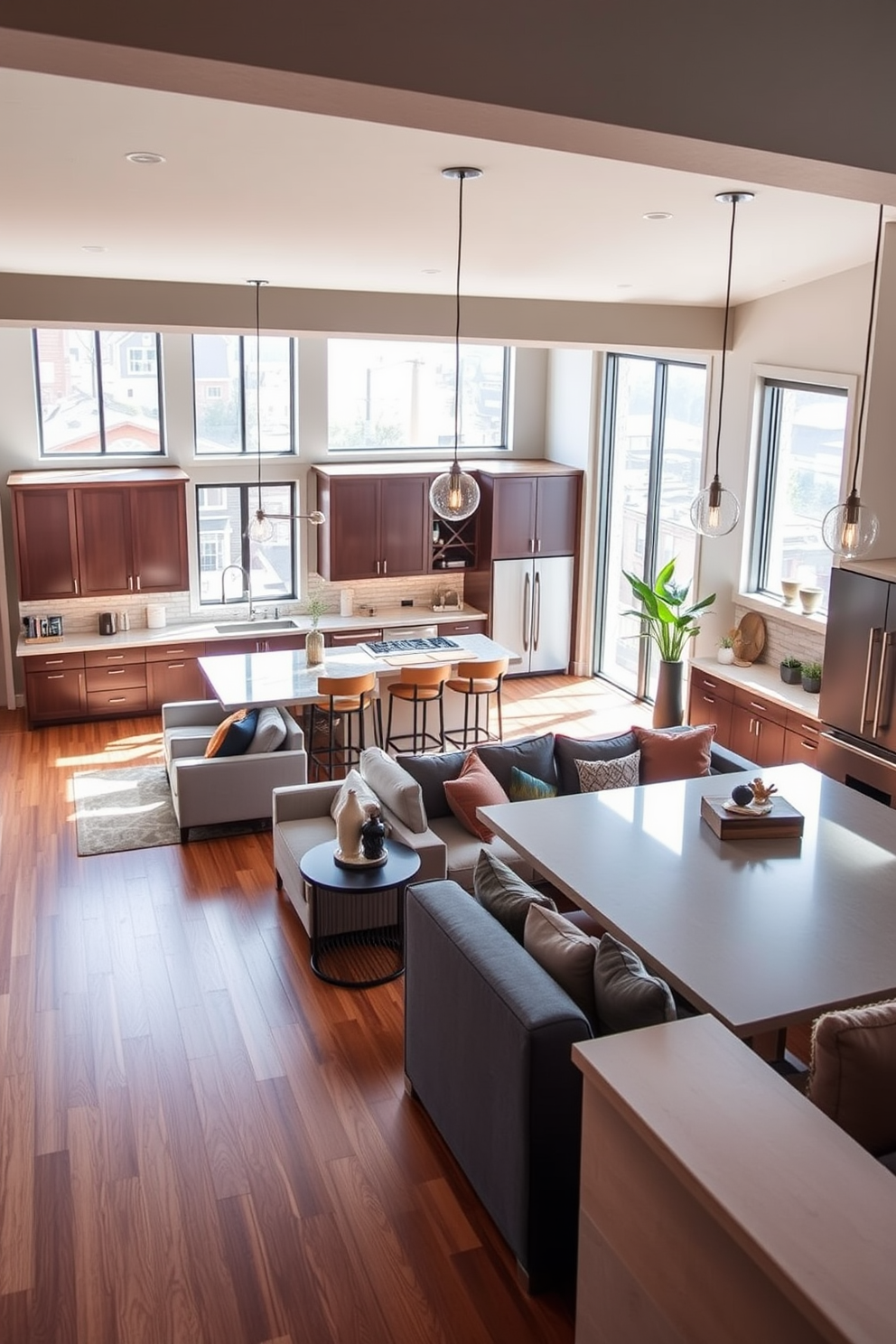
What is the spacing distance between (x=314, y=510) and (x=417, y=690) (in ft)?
9.59

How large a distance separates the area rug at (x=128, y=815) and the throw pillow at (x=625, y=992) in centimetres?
414

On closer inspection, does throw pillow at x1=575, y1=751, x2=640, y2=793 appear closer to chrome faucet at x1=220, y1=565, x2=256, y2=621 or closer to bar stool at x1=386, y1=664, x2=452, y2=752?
bar stool at x1=386, y1=664, x2=452, y2=752

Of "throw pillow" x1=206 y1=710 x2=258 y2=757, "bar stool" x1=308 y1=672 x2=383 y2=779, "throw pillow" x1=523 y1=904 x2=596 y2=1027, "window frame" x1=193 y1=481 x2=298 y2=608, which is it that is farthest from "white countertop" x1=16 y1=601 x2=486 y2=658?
"throw pillow" x1=523 y1=904 x2=596 y2=1027

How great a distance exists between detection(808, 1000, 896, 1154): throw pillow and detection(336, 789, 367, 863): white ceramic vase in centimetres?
288

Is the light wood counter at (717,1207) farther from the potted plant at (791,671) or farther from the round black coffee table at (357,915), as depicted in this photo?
the potted plant at (791,671)

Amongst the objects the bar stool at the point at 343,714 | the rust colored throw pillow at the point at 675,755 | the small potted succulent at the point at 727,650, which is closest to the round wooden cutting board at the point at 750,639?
the small potted succulent at the point at 727,650

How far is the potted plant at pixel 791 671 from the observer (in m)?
8.18

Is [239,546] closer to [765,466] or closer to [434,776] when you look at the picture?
[765,466]

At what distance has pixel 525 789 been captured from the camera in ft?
21.2

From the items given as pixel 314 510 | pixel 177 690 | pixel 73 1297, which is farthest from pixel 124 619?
pixel 73 1297

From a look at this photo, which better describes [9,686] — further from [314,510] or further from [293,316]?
[293,316]

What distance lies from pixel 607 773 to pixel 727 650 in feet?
8.63

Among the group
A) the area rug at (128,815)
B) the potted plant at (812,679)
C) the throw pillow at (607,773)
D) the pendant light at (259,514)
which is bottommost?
the area rug at (128,815)

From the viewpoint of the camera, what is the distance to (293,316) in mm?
7656
